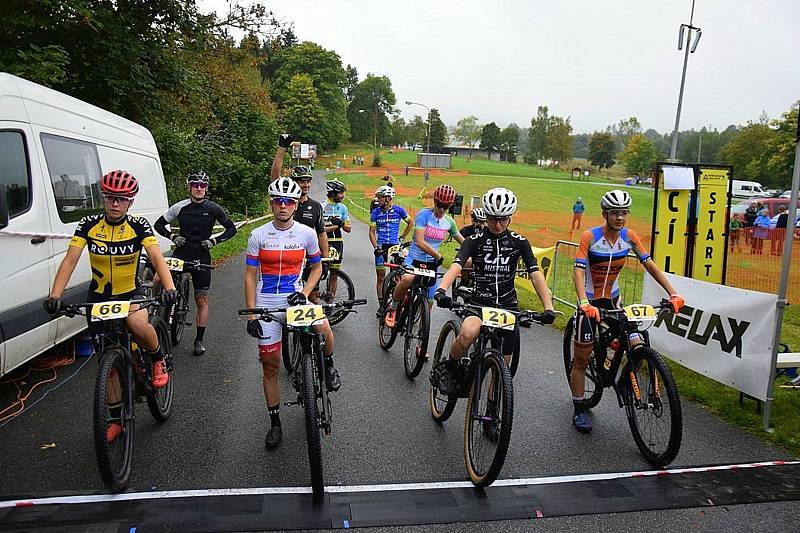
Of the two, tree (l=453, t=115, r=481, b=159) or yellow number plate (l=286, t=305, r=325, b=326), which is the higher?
tree (l=453, t=115, r=481, b=159)

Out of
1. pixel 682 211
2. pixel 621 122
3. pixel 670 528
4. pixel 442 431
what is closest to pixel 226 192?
pixel 682 211

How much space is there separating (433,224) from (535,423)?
2.91 meters

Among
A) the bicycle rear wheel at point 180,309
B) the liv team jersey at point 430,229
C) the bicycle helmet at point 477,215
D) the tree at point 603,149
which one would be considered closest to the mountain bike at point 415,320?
the liv team jersey at point 430,229

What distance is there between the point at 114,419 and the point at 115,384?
0.85 ft

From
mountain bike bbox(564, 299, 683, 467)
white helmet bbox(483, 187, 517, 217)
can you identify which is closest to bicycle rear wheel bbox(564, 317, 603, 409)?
mountain bike bbox(564, 299, 683, 467)

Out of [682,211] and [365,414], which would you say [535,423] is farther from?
[682,211]

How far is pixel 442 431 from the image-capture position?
5.25 metres

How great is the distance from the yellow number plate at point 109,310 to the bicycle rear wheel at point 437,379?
2650 millimetres

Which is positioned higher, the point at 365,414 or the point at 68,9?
the point at 68,9

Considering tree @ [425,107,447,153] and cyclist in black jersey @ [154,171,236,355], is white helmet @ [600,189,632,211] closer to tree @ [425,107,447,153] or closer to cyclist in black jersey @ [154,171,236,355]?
cyclist in black jersey @ [154,171,236,355]

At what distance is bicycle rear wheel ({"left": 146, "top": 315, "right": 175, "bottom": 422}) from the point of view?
499 centimetres

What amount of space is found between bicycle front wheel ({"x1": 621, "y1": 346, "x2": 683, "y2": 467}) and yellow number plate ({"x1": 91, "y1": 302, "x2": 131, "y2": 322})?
411cm

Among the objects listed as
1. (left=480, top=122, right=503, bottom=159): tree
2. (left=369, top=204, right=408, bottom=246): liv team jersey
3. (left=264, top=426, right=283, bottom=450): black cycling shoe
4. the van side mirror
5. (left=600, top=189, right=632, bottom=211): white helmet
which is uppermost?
(left=480, top=122, right=503, bottom=159): tree

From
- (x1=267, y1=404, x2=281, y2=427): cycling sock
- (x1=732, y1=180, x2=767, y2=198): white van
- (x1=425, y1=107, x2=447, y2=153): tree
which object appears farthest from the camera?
(x1=425, y1=107, x2=447, y2=153): tree
